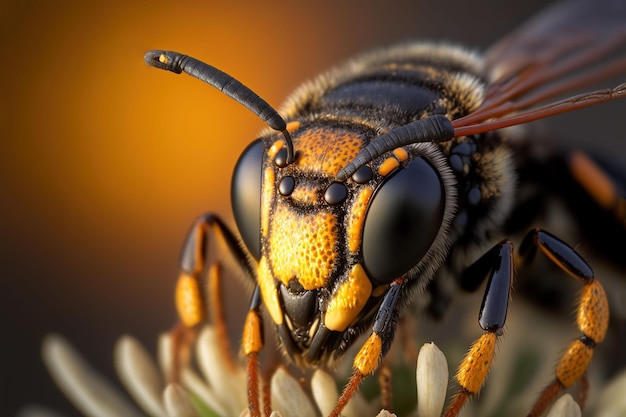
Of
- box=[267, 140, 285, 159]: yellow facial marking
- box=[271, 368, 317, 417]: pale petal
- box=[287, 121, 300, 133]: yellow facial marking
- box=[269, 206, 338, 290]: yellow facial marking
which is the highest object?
box=[287, 121, 300, 133]: yellow facial marking

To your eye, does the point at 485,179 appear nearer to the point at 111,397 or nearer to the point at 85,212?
the point at 111,397

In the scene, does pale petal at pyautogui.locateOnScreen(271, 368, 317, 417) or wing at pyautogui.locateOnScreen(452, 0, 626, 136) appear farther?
pale petal at pyautogui.locateOnScreen(271, 368, 317, 417)

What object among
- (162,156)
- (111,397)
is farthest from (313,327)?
(162,156)

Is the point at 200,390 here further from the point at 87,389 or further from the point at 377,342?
the point at 377,342

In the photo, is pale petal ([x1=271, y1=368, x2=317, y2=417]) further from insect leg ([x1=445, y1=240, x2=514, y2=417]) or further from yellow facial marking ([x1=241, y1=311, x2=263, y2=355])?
insect leg ([x1=445, y1=240, x2=514, y2=417])

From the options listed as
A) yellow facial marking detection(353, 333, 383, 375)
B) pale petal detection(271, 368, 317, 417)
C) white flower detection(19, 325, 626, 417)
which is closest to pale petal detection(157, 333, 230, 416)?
white flower detection(19, 325, 626, 417)

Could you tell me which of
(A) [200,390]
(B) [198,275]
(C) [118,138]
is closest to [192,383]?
(A) [200,390]

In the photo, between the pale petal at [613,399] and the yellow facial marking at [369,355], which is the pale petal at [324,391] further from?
the pale petal at [613,399]
